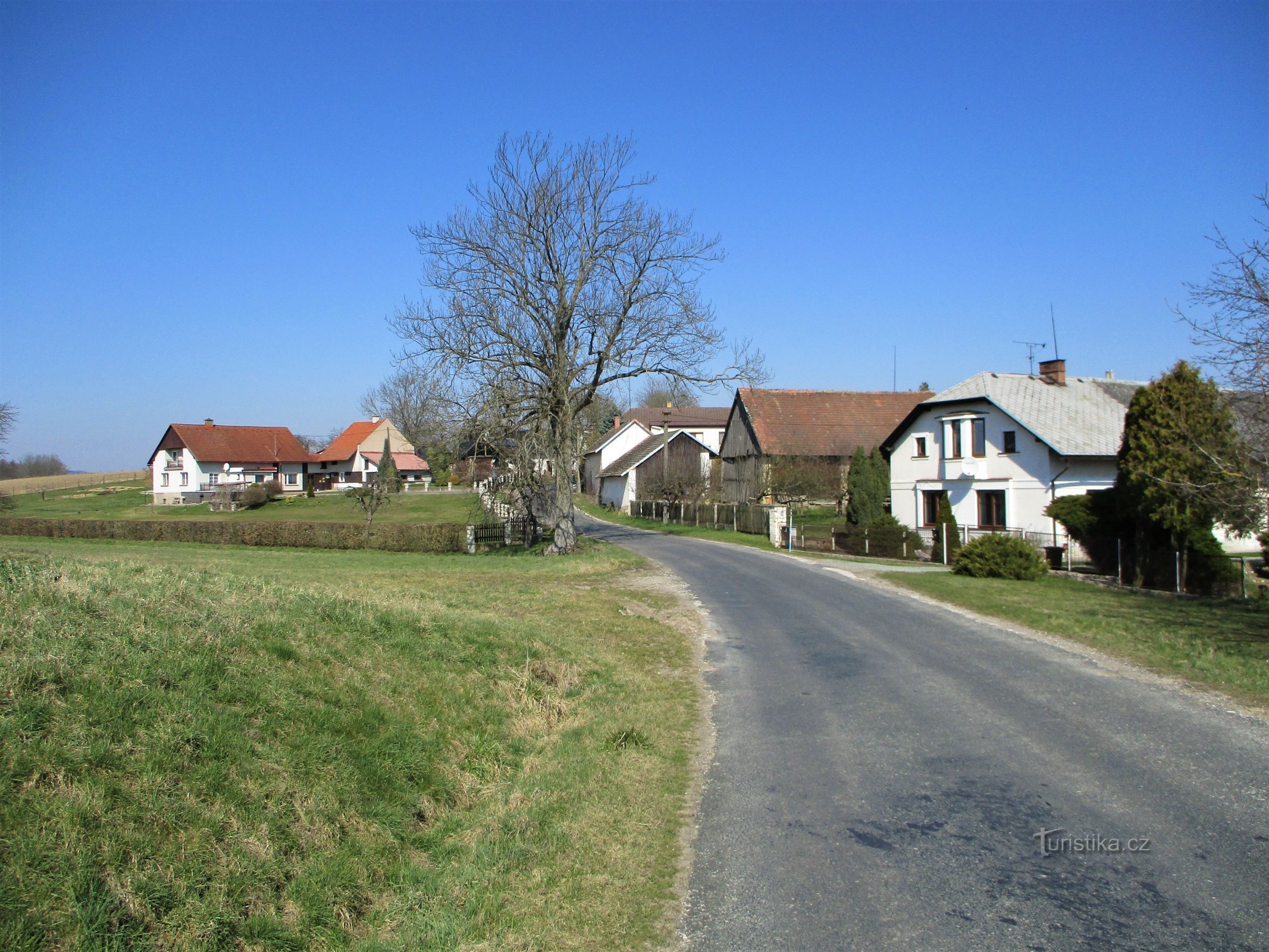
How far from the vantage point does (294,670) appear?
7730 millimetres

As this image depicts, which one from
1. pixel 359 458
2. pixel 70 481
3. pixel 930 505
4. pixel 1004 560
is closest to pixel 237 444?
pixel 359 458

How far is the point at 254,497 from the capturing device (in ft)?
198

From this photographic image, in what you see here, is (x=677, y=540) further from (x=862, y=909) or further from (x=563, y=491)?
(x=862, y=909)

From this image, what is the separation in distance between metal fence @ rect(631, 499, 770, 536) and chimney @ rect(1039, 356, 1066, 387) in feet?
42.8

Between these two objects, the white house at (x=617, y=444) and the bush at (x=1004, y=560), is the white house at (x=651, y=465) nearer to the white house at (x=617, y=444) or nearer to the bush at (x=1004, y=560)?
the white house at (x=617, y=444)

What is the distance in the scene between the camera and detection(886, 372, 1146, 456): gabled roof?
32094 millimetres

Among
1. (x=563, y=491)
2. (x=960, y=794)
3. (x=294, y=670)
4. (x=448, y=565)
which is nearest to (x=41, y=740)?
(x=294, y=670)

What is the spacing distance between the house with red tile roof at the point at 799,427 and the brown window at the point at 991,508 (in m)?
12.0

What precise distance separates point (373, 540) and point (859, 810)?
30.4 m

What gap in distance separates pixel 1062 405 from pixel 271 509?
50322mm

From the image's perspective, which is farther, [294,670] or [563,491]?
[563,491]

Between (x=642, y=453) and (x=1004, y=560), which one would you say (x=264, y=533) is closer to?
(x=1004, y=560)

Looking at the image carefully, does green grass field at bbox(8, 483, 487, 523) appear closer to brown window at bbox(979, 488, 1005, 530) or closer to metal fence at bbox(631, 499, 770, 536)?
metal fence at bbox(631, 499, 770, 536)

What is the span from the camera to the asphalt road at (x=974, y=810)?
194 inches
